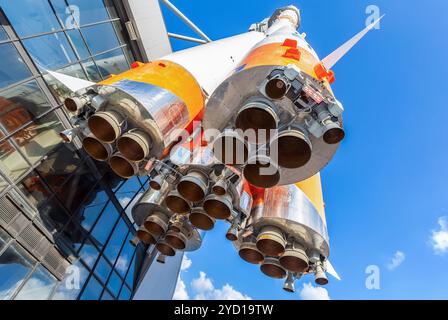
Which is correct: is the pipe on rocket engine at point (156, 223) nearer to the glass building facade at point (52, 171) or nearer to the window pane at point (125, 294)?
the glass building facade at point (52, 171)

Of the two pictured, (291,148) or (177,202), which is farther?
(177,202)

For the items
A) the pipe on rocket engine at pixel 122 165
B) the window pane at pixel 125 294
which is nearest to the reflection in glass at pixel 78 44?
the pipe on rocket engine at pixel 122 165

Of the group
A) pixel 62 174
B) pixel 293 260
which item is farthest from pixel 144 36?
pixel 293 260

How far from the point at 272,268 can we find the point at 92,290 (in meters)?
8.39

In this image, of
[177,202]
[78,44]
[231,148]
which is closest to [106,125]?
[177,202]

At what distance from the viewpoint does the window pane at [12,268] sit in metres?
8.04

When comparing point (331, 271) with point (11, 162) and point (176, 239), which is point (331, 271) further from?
point (11, 162)

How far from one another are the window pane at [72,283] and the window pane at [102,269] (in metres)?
0.94

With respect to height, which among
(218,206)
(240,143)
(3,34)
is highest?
(3,34)

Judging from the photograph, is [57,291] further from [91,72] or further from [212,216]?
[91,72]

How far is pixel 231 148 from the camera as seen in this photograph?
21.1 feet

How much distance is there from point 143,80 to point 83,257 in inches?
318

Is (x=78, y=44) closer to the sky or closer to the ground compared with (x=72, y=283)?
closer to the sky

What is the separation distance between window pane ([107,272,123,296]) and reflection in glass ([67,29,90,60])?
10323 millimetres
